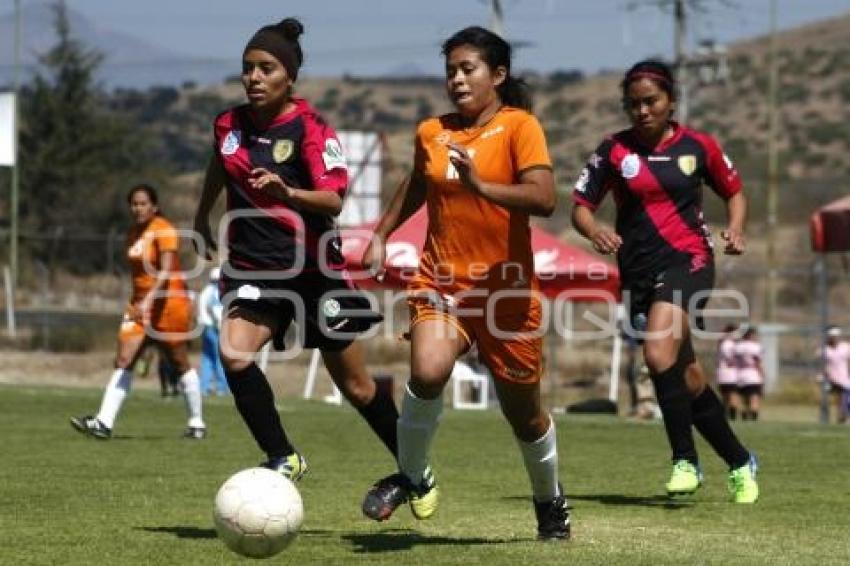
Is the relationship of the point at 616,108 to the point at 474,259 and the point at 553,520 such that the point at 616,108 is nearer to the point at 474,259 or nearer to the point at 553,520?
the point at 553,520

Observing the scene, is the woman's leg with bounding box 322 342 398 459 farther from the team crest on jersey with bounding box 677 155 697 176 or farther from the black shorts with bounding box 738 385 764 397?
the black shorts with bounding box 738 385 764 397

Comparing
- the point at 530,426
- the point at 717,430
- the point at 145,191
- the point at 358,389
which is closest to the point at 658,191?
the point at 717,430

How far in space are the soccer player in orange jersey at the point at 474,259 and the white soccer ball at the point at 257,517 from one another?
76cm

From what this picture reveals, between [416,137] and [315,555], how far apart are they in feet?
5.94

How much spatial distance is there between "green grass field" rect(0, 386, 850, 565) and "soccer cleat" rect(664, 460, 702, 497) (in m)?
0.09

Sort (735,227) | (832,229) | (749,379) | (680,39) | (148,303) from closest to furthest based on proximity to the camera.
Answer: (735,227) → (148,303) → (832,229) → (749,379) → (680,39)

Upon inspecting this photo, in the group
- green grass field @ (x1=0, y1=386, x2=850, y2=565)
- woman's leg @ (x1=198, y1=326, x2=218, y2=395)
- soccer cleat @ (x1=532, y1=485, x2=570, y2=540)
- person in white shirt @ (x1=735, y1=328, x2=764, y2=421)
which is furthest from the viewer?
woman's leg @ (x1=198, y1=326, x2=218, y2=395)

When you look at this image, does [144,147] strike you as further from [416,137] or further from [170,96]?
[170,96]

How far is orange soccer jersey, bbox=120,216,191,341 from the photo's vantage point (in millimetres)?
16375

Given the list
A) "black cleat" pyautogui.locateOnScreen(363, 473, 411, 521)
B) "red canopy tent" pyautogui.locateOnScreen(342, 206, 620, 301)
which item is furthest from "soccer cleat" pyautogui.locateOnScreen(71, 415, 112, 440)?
"red canopy tent" pyautogui.locateOnScreen(342, 206, 620, 301)

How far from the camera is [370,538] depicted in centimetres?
902

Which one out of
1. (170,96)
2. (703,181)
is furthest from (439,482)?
(170,96)

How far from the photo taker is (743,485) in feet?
36.7

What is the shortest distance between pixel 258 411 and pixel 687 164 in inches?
118
